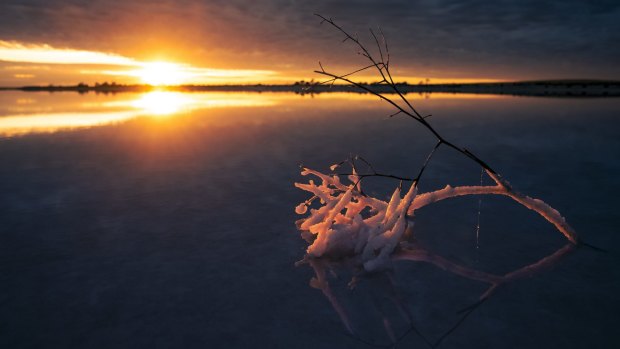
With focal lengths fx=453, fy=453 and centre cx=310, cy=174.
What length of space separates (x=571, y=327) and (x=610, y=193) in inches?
178

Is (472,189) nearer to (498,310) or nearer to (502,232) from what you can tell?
(502,232)

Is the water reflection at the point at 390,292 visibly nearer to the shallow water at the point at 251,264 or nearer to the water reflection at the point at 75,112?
the shallow water at the point at 251,264

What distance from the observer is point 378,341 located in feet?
9.28

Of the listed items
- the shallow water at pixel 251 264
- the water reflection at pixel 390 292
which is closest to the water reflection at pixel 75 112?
the shallow water at pixel 251 264

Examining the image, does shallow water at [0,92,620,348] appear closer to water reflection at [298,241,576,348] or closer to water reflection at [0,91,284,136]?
water reflection at [298,241,576,348]

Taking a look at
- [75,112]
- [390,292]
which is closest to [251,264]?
[390,292]

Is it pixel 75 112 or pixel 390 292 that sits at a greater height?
pixel 390 292

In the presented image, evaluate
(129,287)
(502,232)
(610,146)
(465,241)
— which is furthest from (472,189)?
(610,146)

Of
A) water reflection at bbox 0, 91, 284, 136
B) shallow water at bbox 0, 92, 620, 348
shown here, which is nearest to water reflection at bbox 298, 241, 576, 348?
shallow water at bbox 0, 92, 620, 348

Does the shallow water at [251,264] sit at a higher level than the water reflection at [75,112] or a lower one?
higher

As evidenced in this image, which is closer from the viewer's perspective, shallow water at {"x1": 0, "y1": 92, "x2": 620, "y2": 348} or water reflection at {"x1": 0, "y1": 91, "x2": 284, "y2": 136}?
shallow water at {"x1": 0, "y1": 92, "x2": 620, "y2": 348}

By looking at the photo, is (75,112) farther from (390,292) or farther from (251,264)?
(390,292)

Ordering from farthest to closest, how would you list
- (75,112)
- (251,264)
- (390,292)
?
(75,112) < (251,264) < (390,292)

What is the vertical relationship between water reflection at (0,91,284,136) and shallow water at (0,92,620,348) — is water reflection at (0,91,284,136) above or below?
below
